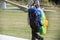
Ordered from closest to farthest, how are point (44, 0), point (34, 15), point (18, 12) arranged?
1. point (34, 15)
2. point (18, 12)
3. point (44, 0)

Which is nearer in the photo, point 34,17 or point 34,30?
point 34,17

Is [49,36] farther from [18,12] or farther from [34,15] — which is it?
[18,12]

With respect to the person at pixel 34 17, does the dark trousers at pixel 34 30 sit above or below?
below

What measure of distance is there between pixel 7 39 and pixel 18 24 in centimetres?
383

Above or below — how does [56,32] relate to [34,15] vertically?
below

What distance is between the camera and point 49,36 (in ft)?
24.9

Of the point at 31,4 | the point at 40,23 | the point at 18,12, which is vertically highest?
the point at 31,4

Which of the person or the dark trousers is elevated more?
the person

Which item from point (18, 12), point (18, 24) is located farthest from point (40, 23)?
point (18, 12)

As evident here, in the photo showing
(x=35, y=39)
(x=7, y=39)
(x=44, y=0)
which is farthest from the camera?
(x=44, y=0)

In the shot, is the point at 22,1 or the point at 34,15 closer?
the point at 34,15

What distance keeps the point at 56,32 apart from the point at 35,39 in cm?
271

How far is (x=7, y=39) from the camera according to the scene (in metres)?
6.35

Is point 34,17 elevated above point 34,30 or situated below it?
above
